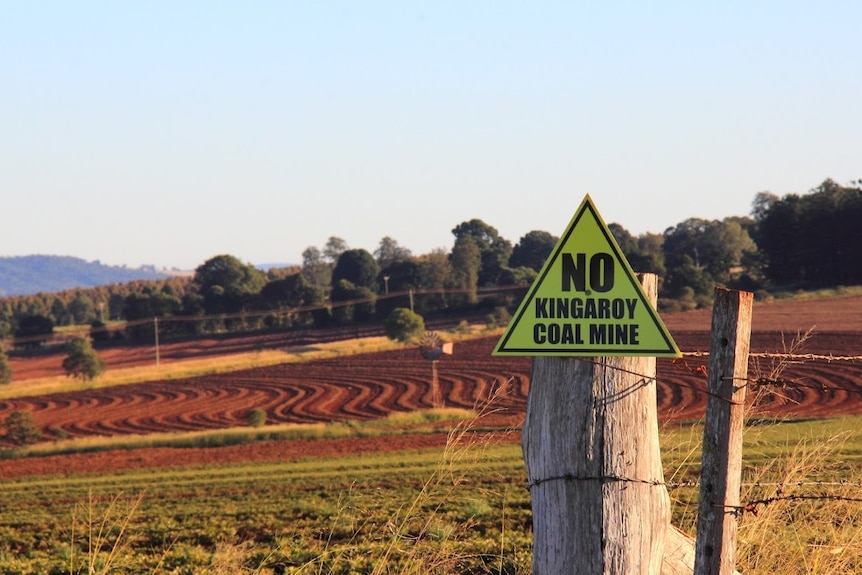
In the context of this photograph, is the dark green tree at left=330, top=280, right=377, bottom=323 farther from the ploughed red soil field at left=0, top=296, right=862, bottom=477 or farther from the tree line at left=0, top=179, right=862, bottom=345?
the ploughed red soil field at left=0, top=296, right=862, bottom=477

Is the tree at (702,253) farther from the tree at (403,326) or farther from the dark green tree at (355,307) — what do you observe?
the dark green tree at (355,307)

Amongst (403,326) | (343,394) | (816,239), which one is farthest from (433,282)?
(343,394)

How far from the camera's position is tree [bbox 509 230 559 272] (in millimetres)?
92562

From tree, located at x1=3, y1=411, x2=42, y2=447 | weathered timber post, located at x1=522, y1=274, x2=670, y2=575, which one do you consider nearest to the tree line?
tree, located at x1=3, y1=411, x2=42, y2=447

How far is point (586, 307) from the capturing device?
269 cm

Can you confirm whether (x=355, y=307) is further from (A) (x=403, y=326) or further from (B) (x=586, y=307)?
(B) (x=586, y=307)

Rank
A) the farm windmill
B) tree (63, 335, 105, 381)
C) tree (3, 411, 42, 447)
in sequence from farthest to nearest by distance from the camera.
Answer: tree (63, 335, 105, 381) < the farm windmill < tree (3, 411, 42, 447)

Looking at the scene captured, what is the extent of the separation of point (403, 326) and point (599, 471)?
59.4m

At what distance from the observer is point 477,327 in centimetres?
7044

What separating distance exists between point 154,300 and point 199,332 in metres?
8.32

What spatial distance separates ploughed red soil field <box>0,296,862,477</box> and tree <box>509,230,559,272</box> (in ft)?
95.8

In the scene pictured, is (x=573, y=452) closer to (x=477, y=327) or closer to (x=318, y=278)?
(x=477, y=327)

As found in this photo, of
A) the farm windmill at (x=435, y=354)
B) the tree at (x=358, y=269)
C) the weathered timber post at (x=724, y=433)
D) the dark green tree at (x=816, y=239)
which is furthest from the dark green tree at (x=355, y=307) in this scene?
the weathered timber post at (x=724, y=433)

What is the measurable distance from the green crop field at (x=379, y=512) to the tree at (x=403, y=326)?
38.6m
